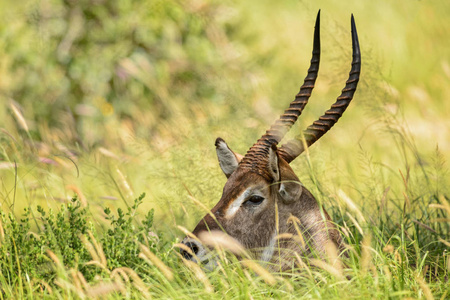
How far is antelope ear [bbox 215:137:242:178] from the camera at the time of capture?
16.7ft

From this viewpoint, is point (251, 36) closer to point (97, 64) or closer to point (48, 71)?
point (97, 64)

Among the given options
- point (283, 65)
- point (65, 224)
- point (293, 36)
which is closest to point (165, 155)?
point (65, 224)

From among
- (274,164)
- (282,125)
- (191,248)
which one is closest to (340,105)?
(282,125)

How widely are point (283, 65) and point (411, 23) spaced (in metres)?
3.14

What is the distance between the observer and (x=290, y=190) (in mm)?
4762

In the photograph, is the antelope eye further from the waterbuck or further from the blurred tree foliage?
the blurred tree foliage

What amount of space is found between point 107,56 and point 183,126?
2.94 m

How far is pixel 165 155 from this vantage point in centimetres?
732

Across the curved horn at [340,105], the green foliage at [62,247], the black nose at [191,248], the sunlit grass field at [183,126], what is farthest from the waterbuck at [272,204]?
the green foliage at [62,247]

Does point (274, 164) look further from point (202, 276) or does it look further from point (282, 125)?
point (202, 276)

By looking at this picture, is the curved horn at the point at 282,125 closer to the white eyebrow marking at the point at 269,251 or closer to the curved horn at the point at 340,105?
the curved horn at the point at 340,105

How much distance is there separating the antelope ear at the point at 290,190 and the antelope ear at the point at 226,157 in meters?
0.49

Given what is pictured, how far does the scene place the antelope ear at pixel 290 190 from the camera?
4.74 metres

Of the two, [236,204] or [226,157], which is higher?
[226,157]
